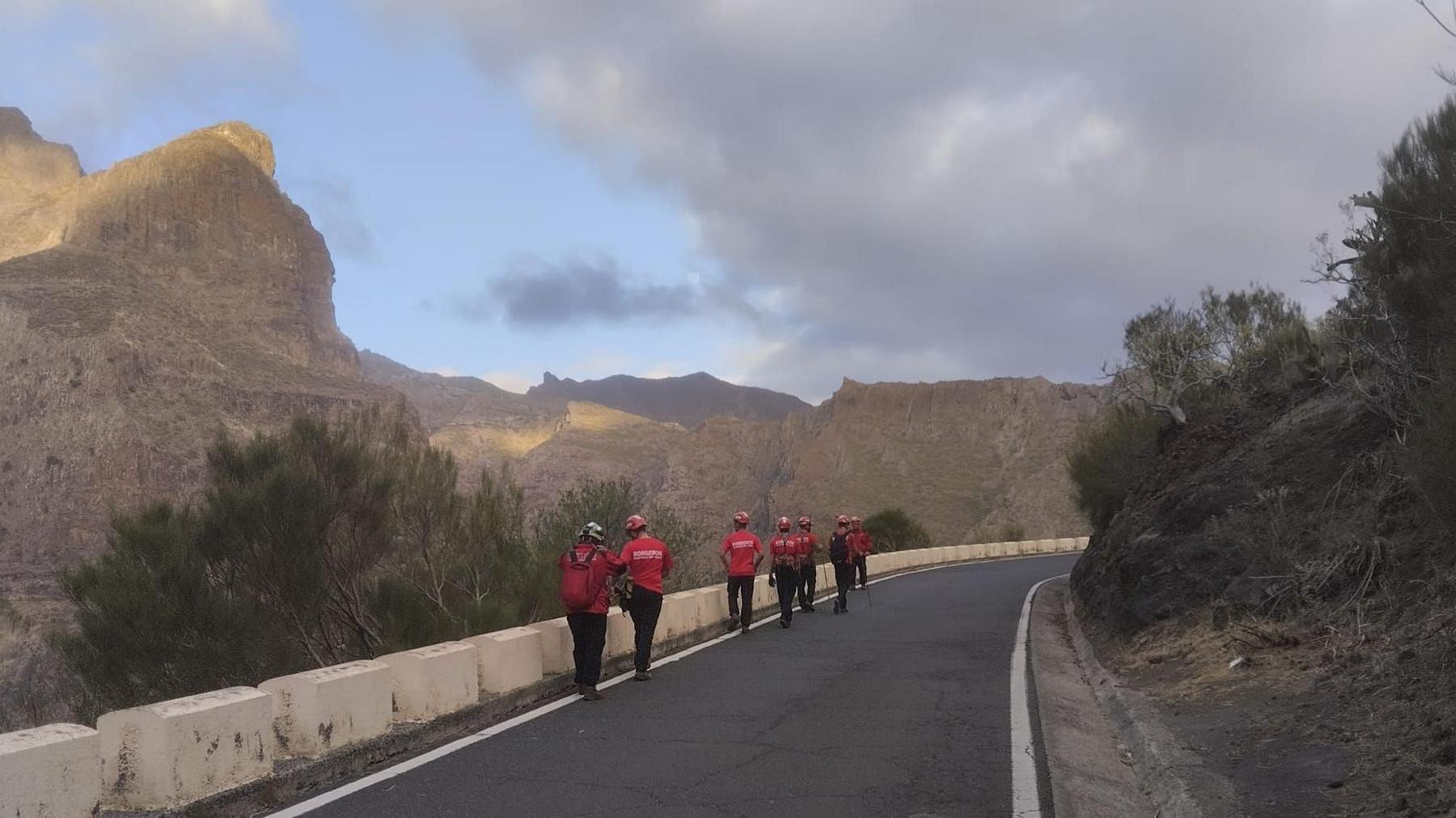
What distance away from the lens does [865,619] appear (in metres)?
18.4

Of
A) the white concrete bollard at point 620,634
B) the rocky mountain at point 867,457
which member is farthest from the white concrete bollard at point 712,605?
the rocky mountain at point 867,457

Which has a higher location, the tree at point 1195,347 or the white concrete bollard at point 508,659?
the tree at point 1195,347

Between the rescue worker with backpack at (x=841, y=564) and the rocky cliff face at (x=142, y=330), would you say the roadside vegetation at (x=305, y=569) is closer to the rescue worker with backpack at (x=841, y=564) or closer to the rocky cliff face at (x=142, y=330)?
the rescue worker with backpack at (x=841, y=564)

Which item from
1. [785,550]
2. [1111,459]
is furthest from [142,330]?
[785,550]

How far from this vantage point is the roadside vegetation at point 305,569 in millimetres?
21766

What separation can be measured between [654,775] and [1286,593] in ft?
22.3

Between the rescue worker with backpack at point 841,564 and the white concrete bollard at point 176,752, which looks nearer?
the white concrete bollard at point 176,752

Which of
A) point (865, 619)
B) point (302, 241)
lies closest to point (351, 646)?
point (865, 619)

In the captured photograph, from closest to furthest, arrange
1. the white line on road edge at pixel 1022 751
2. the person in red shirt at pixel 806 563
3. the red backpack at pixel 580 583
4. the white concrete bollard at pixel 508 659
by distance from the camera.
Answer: the white line on road edge at pixel 1022 751, the white concrete bollard at pixel 508 659, the red backpack at pixel 580 583, the person in red shirt at pixel 806 563

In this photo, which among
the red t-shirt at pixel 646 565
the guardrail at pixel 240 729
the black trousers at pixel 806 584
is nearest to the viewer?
the guardrail at pixel 240 729

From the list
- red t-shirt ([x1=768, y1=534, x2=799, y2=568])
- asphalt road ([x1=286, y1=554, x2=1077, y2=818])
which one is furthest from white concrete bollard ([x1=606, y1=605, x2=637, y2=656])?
red t-shirt ([x1=768, y1=534, x2=799, y2=568])

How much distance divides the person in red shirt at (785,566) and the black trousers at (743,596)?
634mm

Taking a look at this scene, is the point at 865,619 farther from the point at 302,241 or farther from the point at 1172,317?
the point at 302,241

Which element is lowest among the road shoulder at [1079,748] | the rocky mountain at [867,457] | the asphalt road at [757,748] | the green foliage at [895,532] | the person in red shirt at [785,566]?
the road shoulder at [1079,748]
